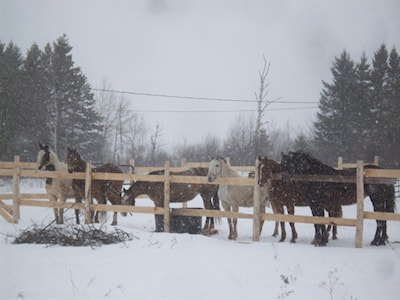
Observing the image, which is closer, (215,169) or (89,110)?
(215,169)

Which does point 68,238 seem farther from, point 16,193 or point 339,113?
point 339,113

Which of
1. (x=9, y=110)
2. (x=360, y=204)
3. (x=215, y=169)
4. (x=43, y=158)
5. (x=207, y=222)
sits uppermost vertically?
(x=9, y=110)

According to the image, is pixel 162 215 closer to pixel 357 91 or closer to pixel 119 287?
pixel 119 287

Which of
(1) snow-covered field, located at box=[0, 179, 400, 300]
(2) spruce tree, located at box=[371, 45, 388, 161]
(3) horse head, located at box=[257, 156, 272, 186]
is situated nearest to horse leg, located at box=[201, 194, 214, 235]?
(3) horse head, located at box=[257, 156, 272, 186]

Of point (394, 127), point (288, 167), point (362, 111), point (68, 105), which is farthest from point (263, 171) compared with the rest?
point (68, 105)

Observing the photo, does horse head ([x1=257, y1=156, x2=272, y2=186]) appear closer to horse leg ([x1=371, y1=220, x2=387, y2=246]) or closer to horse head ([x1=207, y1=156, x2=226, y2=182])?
horse head ([x1=207, y1=156, x2=226, y2=182])

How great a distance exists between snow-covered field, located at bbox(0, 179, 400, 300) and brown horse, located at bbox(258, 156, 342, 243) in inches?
49.0

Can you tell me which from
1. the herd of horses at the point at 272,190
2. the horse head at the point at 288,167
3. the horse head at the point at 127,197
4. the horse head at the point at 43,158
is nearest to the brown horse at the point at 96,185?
the herd of horses at the point at 272,190

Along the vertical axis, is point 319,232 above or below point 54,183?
below

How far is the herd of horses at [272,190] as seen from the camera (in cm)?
731

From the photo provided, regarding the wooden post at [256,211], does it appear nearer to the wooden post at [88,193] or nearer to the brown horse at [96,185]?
the wooden post at [88,193]

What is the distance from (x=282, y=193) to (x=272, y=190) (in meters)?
0.23

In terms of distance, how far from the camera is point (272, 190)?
808 cm

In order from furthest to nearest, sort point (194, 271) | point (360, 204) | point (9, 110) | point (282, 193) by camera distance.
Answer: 1. point (9, 110)
2. point (282, 193)
3. point (360, 204)
4. point (194, 271)
